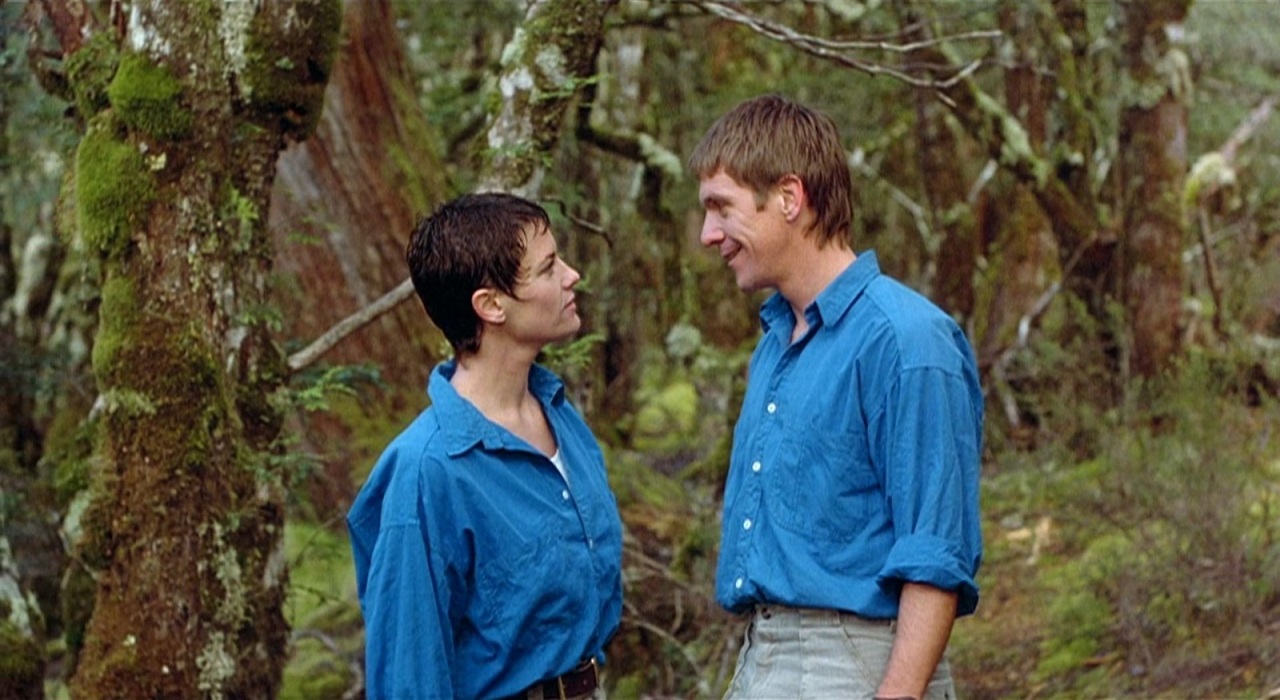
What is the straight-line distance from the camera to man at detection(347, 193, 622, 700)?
2.99m

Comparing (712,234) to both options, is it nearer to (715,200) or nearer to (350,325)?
(715,200)

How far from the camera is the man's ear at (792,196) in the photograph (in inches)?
123

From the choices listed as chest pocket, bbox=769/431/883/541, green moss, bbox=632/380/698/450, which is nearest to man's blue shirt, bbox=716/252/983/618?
chest pocket, bbox=769/431/883/541

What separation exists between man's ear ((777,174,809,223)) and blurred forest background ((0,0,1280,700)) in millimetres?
2012

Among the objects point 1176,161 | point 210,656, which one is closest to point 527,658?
point 210,656

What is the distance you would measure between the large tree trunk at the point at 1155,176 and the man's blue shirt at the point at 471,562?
23.4 feet

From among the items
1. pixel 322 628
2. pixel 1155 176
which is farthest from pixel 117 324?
pixel 1155 176

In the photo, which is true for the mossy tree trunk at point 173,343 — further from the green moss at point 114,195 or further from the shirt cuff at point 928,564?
the shirt cuff at point 928,564

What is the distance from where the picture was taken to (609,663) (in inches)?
269

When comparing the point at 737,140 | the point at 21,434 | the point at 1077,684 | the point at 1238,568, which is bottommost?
the point at 1077,684

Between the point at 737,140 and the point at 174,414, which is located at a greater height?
the point at 737,140

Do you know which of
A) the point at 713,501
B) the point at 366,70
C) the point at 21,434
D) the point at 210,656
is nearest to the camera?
the point at 210,656

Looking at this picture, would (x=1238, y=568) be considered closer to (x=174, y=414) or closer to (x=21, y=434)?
(x=174, y=414)

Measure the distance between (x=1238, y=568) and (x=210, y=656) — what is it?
449cm
